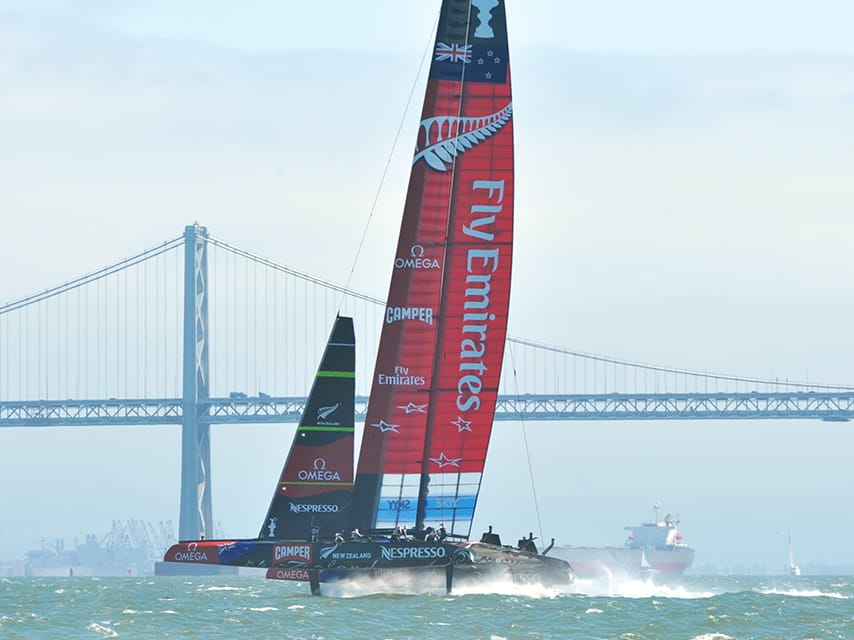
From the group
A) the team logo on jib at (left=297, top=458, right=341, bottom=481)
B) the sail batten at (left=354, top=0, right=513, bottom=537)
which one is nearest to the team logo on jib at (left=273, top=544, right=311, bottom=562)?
the sail batten at (left=354, top=0, right=513, bottom=537)

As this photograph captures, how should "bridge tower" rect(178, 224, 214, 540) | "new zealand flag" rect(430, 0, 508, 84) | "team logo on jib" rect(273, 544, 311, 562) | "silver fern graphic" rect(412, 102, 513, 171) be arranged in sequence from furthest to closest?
"bridge tower" rect(178, 224, 214, 540) → "new zealand flag" rect(430, 0, 508, 84) → "silver fern graphic" rect(412, 102, 513, 171) → "team logo on jib" rect(273, 544, 311, 562)

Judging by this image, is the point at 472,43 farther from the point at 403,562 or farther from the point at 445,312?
the point at 403,562

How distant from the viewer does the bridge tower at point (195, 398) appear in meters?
61.8

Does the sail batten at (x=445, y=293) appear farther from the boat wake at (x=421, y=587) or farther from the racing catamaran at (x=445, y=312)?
the boat wake at (x=421, y=587)

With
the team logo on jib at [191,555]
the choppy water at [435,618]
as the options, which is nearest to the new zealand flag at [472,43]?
the choppy water at [435,618]

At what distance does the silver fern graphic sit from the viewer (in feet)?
73.9

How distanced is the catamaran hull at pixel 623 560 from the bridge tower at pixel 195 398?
13.8 meters

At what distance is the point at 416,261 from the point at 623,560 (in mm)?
63466

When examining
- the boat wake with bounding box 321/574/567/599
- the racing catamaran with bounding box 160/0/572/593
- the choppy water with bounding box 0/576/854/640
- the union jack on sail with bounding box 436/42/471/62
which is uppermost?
the union jack on sail with bounding box 436/42/471/62

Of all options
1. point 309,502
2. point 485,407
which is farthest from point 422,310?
point 309,502

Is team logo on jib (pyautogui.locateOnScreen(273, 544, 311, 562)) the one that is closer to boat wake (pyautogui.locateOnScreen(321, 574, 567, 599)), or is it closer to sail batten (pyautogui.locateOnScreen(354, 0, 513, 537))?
boat wake (pyautogui.locateOnScreen(321, 574, 567, 599))

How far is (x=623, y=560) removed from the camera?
8431 cm

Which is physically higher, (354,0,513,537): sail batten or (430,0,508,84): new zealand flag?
(430,0,508,84): new zealand flag

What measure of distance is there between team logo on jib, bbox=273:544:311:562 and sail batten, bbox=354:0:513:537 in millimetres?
956
